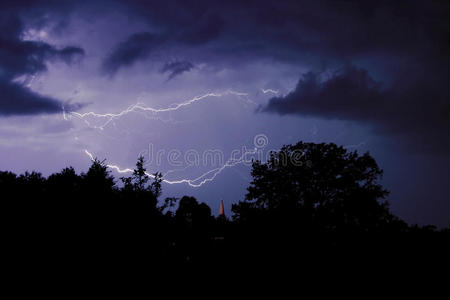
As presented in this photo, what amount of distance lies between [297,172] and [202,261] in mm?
14185

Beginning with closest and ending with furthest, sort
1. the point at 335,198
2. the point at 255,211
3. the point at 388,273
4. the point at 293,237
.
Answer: the point at 388,273 < the point at 293,237 < the point at 255,211 < the point at 335,198

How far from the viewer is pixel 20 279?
24.0ft

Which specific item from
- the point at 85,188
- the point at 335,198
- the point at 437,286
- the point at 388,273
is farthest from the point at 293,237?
the point at 335,198

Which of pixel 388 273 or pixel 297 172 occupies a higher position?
pixel 297 172

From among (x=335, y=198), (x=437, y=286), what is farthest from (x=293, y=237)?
(x=335, y=198)

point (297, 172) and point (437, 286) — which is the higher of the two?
point (297, 172)

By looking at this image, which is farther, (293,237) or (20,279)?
(293,237)

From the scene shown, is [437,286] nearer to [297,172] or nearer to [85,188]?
[85,188]

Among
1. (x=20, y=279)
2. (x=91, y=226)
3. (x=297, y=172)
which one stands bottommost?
(x=20, y=279)

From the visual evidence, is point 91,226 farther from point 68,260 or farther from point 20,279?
point 20,279

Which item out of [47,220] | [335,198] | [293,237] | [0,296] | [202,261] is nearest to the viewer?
[0,296]

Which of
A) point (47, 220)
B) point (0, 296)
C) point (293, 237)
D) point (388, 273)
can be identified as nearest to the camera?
point (0, 296)

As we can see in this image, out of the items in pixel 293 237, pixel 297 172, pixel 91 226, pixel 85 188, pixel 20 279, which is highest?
pixel 297 172

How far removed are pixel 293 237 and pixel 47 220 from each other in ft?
22.7
